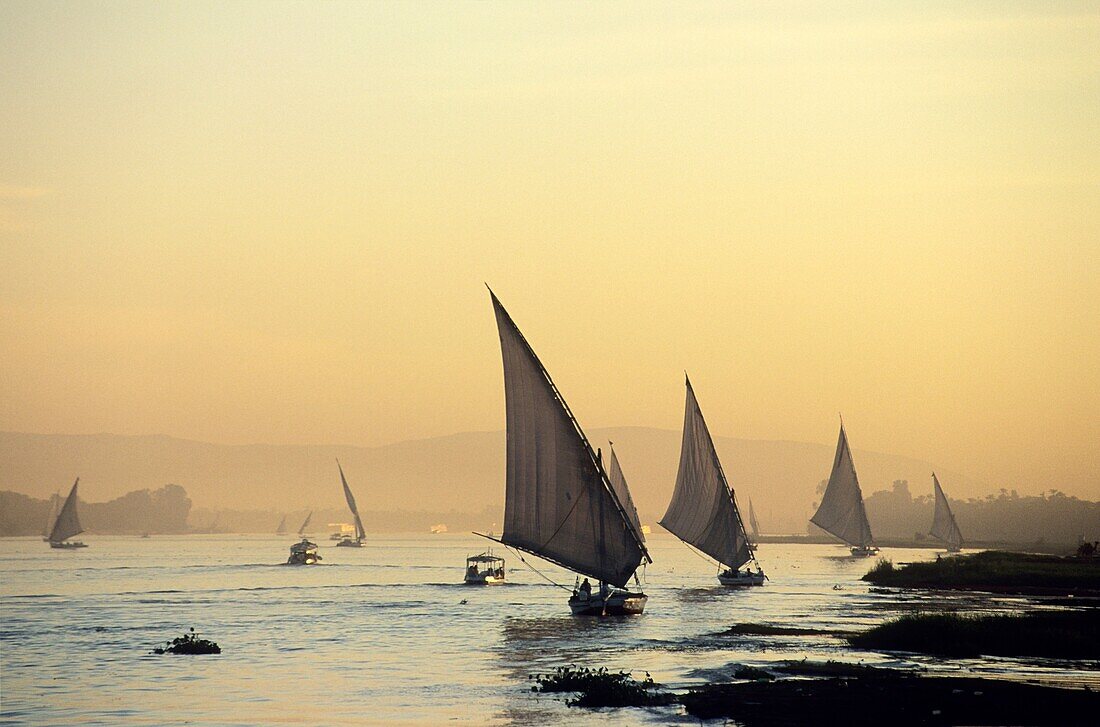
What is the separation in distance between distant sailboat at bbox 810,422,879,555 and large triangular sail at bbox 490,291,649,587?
9406cm

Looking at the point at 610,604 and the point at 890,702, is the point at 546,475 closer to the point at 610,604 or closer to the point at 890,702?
the point at 610,604

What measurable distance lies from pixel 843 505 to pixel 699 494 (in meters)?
72.9

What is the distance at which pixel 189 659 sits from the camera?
61.3 m

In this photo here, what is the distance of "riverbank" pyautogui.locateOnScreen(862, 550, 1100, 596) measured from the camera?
97438 mm

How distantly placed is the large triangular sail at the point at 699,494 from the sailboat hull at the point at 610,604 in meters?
24.5

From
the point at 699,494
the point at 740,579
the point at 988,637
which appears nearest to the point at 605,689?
the point at 988,637

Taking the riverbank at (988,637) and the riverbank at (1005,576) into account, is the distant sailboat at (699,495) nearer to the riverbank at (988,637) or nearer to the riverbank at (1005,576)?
the riverbank at (1005,576)

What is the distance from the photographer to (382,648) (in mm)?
66812

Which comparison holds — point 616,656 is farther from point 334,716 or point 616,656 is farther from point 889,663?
point 334,716

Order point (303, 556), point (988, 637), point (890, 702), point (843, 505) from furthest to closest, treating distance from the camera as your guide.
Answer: point (303, 556)
point (843, 505)
point (988, 637)
point (890, 702)

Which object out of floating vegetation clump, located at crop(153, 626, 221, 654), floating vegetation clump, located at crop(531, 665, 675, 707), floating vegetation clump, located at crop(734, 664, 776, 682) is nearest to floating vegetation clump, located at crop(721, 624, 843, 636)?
floating vegetation clump, located at crop(734, 664, 776, 682)

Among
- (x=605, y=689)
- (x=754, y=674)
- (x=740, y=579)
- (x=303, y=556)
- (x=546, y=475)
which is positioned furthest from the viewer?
(x=303, y=556)

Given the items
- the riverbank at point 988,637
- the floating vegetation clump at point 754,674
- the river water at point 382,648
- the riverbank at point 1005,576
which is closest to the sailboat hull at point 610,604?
the river water at point 382,648

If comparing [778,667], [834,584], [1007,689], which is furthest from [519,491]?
[834,584]
